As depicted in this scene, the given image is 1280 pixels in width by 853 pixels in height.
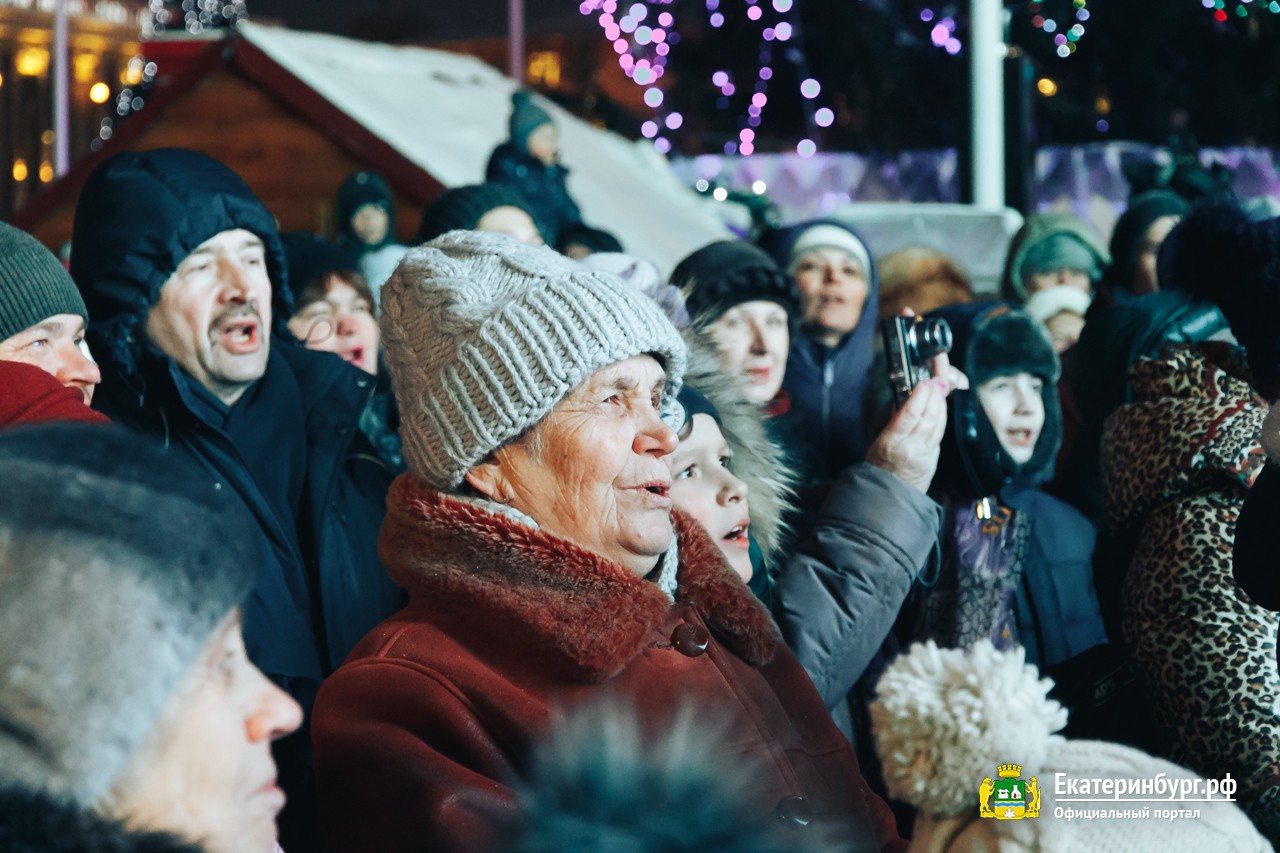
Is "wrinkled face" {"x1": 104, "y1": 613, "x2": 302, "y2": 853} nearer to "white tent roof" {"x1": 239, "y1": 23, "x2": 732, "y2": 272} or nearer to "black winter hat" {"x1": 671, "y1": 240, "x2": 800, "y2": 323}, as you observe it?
"black winter hat" {"x1": 671, "y1": 240, "x2": 800, "y2": 323}

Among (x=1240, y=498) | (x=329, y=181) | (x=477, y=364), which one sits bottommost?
(x=329, y=181)

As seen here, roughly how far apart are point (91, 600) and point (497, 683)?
0.92m

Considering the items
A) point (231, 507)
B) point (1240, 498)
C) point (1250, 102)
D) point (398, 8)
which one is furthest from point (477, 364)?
point (398, 8)

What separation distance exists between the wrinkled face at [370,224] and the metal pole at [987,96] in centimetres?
333

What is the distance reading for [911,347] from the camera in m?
3.48

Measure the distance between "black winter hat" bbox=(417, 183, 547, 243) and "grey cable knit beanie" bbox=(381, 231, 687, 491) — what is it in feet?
9.24

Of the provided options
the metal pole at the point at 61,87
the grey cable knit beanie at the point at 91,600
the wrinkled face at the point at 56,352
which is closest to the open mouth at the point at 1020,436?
the wrinkled face at the point at 56,352

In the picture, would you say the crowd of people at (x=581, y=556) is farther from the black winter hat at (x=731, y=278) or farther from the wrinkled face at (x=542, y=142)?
the wrinkled face at (x=542, y=142)

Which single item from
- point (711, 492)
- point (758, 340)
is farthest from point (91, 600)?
point (758, 340)

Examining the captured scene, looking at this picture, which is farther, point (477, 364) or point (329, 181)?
point (329, 181)

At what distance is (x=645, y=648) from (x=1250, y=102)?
42.1 ft

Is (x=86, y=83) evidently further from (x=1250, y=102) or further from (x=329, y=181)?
(x=1250, y=102)

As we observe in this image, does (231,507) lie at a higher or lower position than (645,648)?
higher

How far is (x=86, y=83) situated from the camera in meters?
16.0
